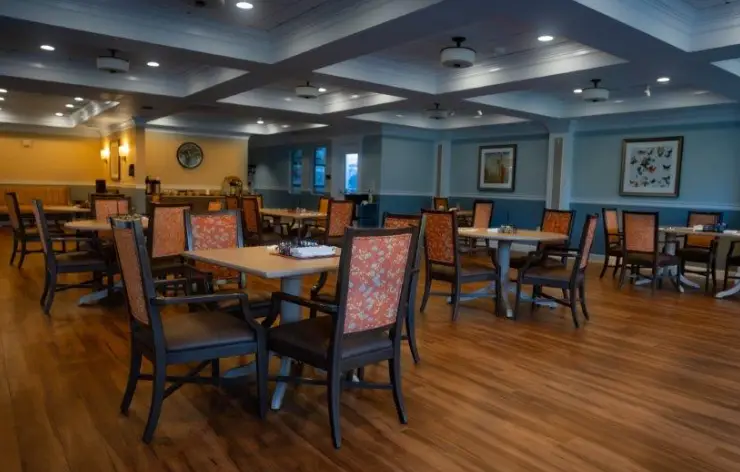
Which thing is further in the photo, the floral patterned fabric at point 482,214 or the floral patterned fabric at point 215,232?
the floral patterned fabric at point 482,214

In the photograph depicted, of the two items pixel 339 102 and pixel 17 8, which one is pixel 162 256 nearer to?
pixel 17 8

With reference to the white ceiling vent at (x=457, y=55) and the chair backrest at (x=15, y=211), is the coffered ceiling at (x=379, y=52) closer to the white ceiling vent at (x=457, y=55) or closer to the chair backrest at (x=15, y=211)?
the white ceiling vent at (x=457, y=55)

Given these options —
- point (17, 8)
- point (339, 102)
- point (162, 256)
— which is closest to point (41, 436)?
point (162, 256)

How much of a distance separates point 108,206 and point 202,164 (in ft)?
22.7

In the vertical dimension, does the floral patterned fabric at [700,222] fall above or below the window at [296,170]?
below

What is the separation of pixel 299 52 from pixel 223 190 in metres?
8.00

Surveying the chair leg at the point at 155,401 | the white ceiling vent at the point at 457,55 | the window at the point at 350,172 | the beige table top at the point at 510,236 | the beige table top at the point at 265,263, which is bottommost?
the chair leg at the point at 155,401

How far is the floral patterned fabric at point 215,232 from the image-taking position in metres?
3.44

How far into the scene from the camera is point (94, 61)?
21.6 feet

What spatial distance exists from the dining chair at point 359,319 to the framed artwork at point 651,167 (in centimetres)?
743

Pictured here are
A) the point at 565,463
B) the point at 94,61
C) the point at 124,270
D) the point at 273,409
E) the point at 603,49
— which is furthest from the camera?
the point at 94,61

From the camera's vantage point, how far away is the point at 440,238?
4574 mm

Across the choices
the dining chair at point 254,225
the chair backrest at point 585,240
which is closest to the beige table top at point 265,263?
the chair backrest at point 585,240

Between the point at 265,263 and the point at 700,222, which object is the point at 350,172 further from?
the point at 265,263
